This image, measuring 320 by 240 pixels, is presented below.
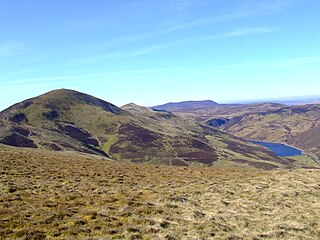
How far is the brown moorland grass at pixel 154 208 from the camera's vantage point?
55.4ft

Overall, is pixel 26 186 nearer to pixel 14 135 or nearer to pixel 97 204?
pixel 97 204

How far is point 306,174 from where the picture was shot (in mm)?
38438

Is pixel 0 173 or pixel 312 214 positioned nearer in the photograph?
pixel 312 214

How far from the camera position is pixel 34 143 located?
155250 mm

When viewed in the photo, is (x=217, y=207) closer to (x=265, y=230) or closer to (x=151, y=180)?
(x=265, y=230)

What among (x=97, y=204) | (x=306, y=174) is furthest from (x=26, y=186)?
(x=306, y=174)

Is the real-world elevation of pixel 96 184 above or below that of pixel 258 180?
above

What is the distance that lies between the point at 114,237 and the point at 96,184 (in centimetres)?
1635

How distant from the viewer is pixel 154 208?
2188 cm

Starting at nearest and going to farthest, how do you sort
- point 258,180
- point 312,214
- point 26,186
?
point 312,214 < point 26,186 < point 258,180

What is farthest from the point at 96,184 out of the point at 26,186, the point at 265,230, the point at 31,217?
the point at 265,230

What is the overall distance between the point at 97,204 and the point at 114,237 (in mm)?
6999

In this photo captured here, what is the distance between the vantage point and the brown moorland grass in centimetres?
1688

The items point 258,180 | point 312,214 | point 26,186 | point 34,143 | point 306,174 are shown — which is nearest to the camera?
point 312,214
